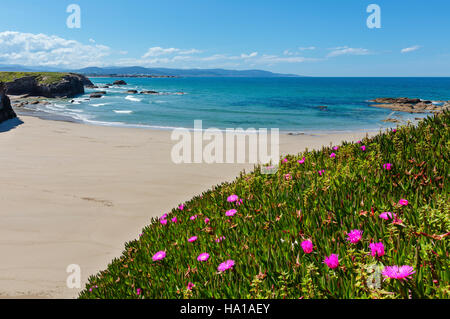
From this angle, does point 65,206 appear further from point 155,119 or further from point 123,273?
point 155,119

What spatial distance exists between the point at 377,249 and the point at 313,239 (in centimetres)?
40

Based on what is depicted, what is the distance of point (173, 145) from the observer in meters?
17.5

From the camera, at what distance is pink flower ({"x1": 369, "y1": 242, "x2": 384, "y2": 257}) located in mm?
1447

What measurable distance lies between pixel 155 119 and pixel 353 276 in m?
32.0

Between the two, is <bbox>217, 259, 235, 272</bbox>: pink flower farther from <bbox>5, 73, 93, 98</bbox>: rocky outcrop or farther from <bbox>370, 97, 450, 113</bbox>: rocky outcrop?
<bbox>5, 73, 93, 98</bbox>: rocky outcrop

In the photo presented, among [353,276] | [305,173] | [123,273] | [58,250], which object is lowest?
[58,250]

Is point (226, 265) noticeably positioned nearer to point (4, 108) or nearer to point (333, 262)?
point (333, 262)

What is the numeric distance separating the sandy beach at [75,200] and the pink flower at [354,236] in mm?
4375

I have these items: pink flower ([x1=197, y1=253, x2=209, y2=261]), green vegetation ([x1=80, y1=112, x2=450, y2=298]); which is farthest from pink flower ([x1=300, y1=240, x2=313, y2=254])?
pink flower ([x1=197, y1=253, x2=209, y2=261])

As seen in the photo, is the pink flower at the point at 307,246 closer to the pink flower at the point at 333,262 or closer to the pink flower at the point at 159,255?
the pink flower at the point at 333,262

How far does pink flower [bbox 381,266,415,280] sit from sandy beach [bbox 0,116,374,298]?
4.63 metres
